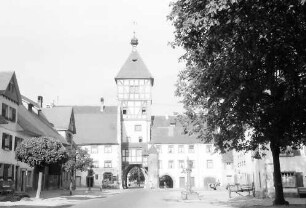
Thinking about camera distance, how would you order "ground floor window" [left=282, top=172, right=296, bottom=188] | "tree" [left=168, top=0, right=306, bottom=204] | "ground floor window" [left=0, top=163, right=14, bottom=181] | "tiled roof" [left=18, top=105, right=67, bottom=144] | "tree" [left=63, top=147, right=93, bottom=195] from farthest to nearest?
"tree" [left=63, top=147, right=93, bottom=195] → "tiled roof" [left=18, top=105, right=67, bottom=144] → "ground floor window" [left=282, top=172, right=296, bottom=188] → "ground floor window" [left=0, top=163, right=14, bottom=181] → "tree" [left=168, top=0, right=306, bottom=204]

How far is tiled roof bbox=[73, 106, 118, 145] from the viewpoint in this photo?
260ft

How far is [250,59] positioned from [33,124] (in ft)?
120

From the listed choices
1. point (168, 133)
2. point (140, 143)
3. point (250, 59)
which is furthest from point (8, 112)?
point (168, 133)

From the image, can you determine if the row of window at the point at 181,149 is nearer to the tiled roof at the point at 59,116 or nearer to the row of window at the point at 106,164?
the row of window at the point at 106,164

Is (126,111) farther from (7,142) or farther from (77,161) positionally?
(7,142)

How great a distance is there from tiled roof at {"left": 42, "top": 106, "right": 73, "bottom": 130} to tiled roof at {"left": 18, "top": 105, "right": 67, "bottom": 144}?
2.27m

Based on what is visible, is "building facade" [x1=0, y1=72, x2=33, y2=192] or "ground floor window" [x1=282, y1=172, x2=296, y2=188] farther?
"ground floor window" [x1=282, y1=172, x2=296, y2=188]

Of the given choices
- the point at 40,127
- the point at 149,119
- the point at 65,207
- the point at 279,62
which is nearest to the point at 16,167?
the point at 40,127

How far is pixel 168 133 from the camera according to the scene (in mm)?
80125

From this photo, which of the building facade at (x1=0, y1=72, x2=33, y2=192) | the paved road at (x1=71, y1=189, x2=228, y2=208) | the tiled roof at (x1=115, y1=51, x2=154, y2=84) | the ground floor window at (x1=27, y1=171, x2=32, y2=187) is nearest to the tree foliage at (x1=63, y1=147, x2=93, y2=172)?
the ground floor window at (x1=27, y1=171, x2=32, y2=187)

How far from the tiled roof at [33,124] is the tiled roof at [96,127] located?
2327cm

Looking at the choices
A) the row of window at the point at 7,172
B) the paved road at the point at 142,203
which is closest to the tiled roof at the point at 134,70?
the row of window at the point at 7,172

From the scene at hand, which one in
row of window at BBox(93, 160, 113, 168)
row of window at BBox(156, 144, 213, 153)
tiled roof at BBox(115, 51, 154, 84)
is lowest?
row of window at BBox(93, 160, 113, 168)

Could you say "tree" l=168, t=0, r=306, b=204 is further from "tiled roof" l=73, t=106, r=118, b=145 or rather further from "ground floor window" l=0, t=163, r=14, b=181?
"tiled roof" l=73, t=106, r=118, b=145
